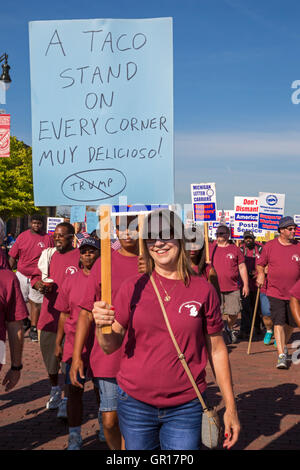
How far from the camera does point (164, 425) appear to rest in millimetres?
3238

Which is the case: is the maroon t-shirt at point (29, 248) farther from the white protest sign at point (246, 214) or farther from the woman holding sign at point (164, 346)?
the white protest sign at point (246, 214)

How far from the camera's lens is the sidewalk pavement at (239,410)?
555cm

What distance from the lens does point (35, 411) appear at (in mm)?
6609

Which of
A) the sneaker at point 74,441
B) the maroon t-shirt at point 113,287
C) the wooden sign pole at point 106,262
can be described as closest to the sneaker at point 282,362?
the sneaker at point 74,441

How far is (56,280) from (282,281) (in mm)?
3734

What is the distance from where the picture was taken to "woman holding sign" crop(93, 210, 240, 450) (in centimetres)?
318

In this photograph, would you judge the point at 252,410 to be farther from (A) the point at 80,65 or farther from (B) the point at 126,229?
(A) the point at 80,65

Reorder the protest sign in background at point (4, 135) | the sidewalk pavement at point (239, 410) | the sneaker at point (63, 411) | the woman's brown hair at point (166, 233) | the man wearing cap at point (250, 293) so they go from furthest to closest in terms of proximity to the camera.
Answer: the protest sign in background at point (4, 135) → the man wearing cap at point (250, 293) → the sneaker at point (63, 411) → the sidewalk pavement at point (239, 410) → the woman's brown hair at point (166, 233)

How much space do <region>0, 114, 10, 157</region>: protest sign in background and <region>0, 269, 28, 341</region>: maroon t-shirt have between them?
11660 mm

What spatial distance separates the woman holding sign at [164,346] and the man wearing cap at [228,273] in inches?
316

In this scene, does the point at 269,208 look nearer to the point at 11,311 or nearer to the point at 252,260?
the point at 252,260

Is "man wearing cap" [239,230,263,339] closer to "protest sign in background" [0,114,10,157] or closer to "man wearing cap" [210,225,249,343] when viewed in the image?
"man wearing cap" [210,225,249,343]

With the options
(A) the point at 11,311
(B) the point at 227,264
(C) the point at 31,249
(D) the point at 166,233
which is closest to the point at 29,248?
(C) the point at 31,249

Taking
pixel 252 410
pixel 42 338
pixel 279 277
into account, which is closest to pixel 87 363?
pixel 42 338
